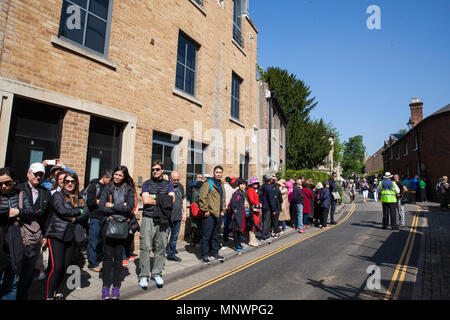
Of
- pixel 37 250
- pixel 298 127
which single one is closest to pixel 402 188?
pixel 37 250

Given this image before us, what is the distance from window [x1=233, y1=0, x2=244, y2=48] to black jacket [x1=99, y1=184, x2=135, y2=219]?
10.0 m

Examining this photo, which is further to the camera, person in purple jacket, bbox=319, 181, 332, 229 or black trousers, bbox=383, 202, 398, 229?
person in purple jacket, bbox=319, 181, 332, 229

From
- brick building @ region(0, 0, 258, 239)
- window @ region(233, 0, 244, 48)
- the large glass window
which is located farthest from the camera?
window @ region(233, 0, 244, 48)

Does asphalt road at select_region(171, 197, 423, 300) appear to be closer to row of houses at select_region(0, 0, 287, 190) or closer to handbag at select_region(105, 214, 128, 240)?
handbag at select_region(105, 214, 128, 240)

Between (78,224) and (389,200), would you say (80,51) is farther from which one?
(389,200)

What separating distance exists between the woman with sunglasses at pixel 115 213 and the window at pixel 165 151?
3.33m

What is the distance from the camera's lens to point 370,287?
410 centimetres

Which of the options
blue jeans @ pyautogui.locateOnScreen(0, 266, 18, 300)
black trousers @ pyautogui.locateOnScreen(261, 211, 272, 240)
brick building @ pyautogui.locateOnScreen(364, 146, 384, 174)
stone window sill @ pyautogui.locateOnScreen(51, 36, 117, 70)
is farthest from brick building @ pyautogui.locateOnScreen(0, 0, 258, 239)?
brick building @ pyautogui.locateOnScreen(364, 146, 384, 174)

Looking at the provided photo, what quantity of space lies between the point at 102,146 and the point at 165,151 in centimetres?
192

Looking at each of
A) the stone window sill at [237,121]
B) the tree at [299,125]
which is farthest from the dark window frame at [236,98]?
the tree at [299,125]

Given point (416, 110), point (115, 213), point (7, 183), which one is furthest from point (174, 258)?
point (416, 110)

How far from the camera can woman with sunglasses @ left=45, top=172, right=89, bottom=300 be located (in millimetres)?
3254
